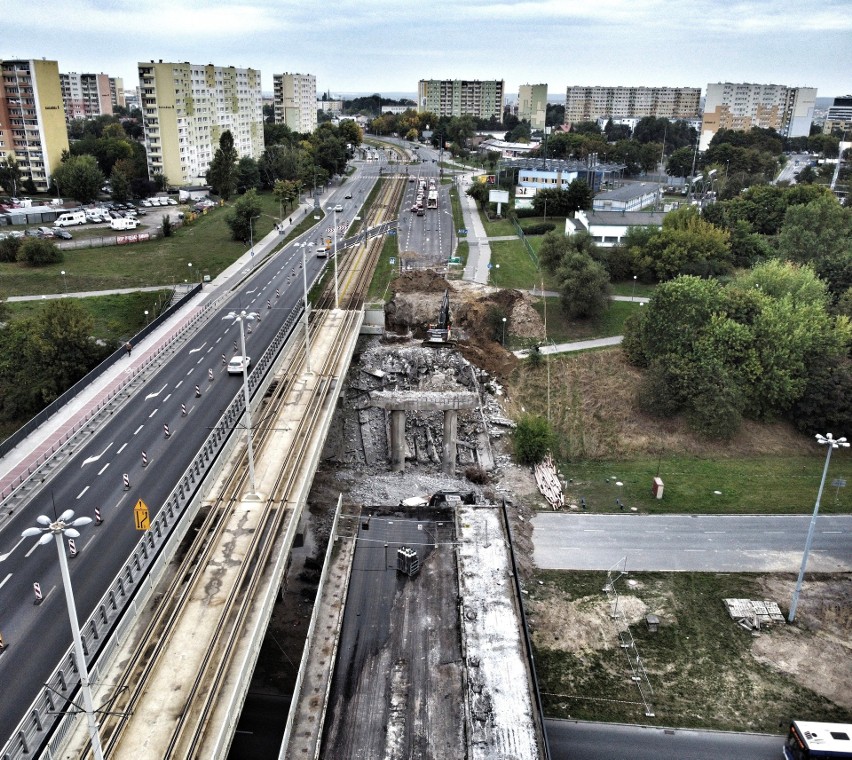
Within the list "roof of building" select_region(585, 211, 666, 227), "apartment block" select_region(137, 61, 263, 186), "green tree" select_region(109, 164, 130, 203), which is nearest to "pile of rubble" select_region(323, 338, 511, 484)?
"roof of building" select_region(585, 211, 666, 227)

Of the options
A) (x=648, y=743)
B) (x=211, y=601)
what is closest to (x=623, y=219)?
(x=648, y=743)

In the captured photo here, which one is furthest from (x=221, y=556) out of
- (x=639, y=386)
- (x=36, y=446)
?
(x=639, y=386)

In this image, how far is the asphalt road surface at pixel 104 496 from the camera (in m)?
23.0

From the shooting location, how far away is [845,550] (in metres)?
37.1

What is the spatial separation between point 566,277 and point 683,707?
1734 inches

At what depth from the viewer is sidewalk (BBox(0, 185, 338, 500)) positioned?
3606 cm

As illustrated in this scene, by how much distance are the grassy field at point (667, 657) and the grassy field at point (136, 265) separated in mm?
54792

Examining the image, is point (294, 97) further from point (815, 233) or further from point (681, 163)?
point (815, 233)

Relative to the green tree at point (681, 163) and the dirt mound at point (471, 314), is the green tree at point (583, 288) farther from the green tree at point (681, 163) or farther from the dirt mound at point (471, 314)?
the green tree at point (681, 163)

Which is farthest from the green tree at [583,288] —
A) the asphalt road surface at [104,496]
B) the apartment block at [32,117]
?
the apartment block at [32,117]

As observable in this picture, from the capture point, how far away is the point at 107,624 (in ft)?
72.2

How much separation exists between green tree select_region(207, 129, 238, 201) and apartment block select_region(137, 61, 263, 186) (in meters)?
13.2

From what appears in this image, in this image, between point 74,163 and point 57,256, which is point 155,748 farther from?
point 74,163

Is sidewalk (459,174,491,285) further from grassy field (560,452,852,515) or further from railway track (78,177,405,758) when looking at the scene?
railway track (78,177,405,758)
